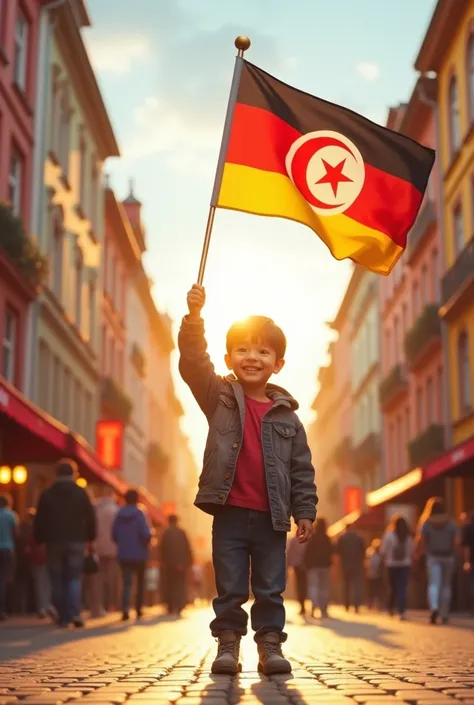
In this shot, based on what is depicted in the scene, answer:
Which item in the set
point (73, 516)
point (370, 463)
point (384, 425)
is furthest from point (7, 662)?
point (370, 463)

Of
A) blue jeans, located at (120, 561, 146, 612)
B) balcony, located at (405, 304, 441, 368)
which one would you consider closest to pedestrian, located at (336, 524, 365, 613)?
blue jeans, located at (120, 561, 146, 612)

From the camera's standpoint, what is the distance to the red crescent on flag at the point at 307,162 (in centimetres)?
781

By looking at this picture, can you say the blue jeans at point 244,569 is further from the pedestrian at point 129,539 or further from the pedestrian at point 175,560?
the pedestrian at point 175,560

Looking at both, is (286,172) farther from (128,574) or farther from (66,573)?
(128,574)

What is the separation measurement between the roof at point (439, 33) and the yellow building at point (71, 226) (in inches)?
346

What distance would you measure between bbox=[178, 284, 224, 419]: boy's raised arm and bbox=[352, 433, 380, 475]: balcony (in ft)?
143

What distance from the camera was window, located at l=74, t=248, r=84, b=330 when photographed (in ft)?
113

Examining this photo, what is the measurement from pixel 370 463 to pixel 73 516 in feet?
127

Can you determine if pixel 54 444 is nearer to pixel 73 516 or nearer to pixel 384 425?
pixel 73 516

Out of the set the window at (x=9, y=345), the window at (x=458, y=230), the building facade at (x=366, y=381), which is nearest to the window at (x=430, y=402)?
the window at (x=458, y=230)

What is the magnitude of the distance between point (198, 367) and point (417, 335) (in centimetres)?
2865

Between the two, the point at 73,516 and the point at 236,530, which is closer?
the point at 236,530

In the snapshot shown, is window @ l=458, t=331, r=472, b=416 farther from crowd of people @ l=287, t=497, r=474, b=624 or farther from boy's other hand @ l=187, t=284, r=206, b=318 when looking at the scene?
boy's other hand @ l=187, t=284, r=206, b=318

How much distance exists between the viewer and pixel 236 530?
6285mm
